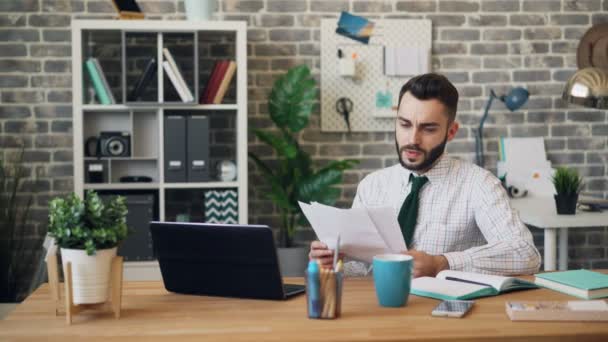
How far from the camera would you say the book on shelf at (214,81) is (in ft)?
12.5

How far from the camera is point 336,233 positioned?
6.23ft

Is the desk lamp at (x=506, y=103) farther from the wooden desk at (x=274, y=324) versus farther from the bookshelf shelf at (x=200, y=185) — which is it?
the wooden desk at (x=274, y=324)

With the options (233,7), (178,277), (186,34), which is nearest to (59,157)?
(186,34)

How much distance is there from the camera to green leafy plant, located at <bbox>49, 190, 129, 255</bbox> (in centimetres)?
158

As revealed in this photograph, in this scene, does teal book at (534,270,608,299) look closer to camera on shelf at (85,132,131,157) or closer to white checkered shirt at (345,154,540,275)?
white checkered shirt at (345,154,540,275)

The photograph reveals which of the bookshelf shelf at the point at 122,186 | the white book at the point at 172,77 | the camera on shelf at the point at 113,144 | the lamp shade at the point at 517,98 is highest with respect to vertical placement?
the white book at the point at 172,77

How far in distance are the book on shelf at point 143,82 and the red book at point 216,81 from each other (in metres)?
0.31

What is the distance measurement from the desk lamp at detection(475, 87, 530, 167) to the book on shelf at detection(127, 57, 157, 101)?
193 centimetres

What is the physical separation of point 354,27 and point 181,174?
134 cm

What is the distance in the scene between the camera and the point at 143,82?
3.73 m

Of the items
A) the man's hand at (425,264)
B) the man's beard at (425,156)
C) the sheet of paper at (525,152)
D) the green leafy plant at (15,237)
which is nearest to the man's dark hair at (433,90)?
the man's beard at (425,156)

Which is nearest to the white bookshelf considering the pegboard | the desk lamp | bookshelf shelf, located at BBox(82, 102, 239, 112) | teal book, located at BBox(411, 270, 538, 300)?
bookshelf shelf, located at BBox(82, 102, 239, 112)

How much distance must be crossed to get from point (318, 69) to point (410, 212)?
81.5 inches

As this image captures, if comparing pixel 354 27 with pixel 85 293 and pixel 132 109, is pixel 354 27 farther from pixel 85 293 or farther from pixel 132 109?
pixel 85 293
